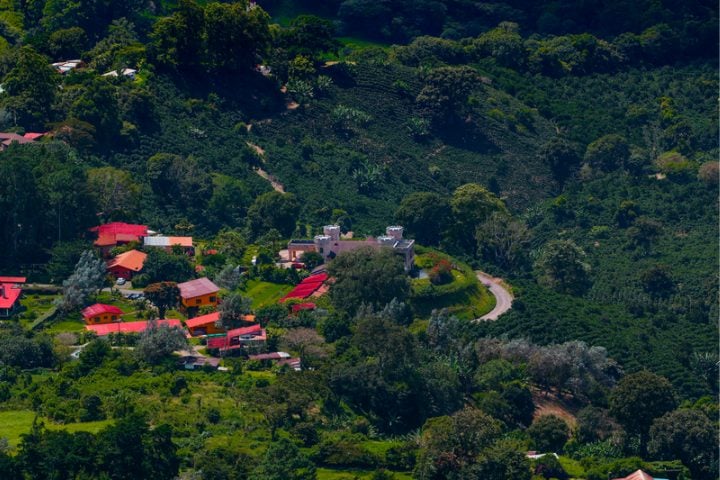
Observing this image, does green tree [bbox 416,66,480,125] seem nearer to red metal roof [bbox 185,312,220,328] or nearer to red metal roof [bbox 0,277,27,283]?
red metal roof [bbox 185,312,220,328]

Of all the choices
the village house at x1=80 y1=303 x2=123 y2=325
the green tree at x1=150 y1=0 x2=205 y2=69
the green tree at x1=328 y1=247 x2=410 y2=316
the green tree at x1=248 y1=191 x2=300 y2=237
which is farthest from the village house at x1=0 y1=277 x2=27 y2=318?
the green tree at x1=150 y1=0 x2=205 y2=69

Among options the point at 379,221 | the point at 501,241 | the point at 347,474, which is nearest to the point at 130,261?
the point at 379,221

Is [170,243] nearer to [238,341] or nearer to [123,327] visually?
[123,327]

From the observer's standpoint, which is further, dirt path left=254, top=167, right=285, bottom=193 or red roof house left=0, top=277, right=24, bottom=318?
dirt path left=254, top=167, right=285, bottom=193

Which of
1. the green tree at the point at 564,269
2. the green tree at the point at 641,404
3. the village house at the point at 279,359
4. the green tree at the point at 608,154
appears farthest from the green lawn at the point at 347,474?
the green tree at the point at 608,154

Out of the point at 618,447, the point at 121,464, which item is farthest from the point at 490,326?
the point at 121,464
